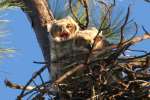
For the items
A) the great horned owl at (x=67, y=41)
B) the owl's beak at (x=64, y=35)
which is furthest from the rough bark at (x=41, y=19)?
the owl's beak at (x=64, y=35)

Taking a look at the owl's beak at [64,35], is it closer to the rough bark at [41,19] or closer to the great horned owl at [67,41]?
the great horned owl at [67,41]

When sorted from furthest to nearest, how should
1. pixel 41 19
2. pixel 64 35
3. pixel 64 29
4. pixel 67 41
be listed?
pixel 64 29 → pixel 64 35 → pixel 67 41 → pixel 41 19

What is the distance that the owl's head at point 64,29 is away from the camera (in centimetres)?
426

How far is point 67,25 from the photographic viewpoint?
435 centimetres

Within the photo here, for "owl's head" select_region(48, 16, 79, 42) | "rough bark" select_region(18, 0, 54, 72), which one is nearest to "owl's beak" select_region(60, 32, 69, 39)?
"owl's head" select_region(48, 16, 79, 42)

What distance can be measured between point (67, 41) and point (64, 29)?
25 cm

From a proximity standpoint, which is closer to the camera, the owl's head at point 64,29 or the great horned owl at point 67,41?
the great horned owl at point 67,41

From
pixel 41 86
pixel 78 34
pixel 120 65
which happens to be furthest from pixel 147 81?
pixel 78 34

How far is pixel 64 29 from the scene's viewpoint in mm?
4434

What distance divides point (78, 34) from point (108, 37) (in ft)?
0.64

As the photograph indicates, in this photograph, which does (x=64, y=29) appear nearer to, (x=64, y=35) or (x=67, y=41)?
(x=64, y=35)

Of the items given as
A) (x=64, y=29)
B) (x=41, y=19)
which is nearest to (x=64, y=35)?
(x=64, y=29)

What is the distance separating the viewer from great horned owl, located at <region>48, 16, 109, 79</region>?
13.1 feet

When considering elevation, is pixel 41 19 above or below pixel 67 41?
above
